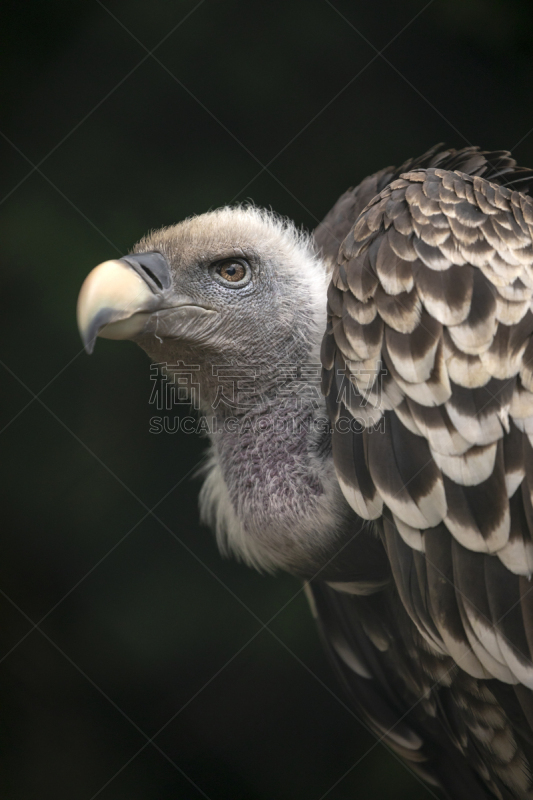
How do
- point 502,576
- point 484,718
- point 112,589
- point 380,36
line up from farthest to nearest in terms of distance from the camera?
point 112,589
point 380,36
point 484,718
point 502,576

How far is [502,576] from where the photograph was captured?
1170 mm

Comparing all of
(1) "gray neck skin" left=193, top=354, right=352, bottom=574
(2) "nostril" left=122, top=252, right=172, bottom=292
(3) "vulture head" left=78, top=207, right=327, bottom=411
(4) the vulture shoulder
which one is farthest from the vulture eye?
(4) the vulture shoulder

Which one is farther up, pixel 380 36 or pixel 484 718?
pixel 380 36

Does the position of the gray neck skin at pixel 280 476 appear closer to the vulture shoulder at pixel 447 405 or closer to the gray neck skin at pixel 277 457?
the gray neck skin at pixel 277 457

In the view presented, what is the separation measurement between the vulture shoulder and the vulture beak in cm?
43

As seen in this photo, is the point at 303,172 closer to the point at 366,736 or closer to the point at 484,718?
the point at 484,718

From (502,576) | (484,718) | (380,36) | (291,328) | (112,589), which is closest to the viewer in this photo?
(502,576)

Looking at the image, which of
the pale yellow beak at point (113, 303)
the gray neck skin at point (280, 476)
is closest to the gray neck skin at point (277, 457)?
the gray neck skin at point (280, 476)

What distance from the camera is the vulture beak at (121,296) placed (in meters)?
1.37

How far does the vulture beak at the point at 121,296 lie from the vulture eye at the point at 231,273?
12 cm

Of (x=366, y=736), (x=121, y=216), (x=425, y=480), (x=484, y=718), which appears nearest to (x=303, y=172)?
(x=121, y=216)

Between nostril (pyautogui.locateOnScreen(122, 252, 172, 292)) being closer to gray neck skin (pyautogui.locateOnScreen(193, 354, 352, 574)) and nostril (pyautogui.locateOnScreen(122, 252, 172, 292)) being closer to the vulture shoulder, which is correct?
gray neck skin (pyautogui.locateOnScreen(193, 354, 352, 574))

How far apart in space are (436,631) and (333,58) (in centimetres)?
197

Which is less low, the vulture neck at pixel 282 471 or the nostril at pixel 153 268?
the nostril at pixel 153 268
